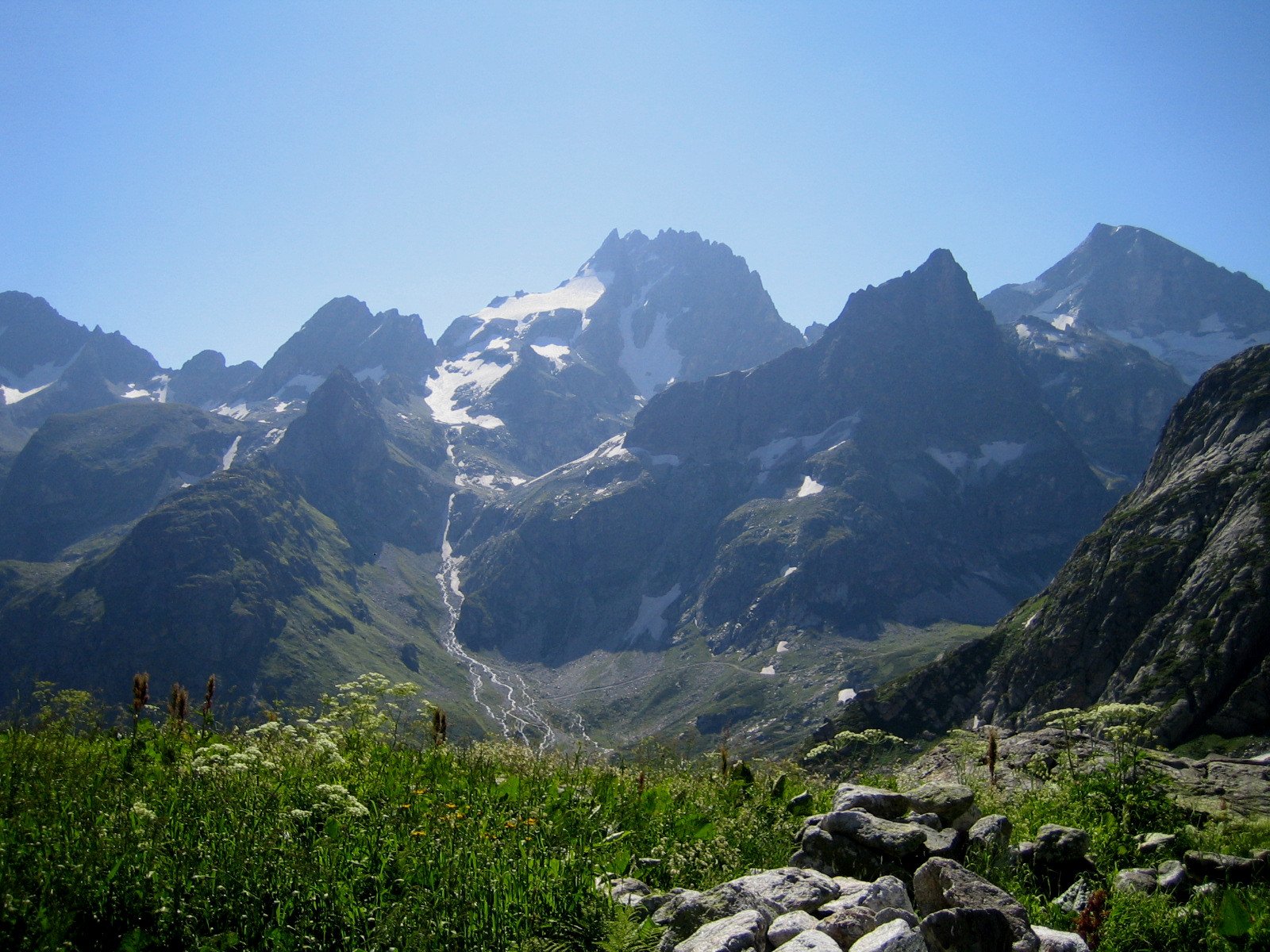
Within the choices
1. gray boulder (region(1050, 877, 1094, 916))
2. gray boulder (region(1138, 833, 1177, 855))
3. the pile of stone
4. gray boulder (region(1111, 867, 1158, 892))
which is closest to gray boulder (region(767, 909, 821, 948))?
the pile of stone

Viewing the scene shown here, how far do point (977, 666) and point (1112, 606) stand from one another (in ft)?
109

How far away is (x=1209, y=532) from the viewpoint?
458ft

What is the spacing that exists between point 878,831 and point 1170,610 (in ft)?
491

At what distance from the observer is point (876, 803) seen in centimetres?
1116

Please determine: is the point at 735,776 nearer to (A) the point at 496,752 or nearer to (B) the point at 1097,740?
(A) the point at 496,752

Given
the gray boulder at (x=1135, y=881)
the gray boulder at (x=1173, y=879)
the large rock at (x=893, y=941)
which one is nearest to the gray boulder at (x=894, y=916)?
the large rock at (x=893, y=941)

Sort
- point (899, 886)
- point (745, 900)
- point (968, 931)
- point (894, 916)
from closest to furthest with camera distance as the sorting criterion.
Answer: point (968, 931)
point (894, 916)
point (745, 900)
point (899, 886)

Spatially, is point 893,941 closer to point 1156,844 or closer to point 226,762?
point 1156,844

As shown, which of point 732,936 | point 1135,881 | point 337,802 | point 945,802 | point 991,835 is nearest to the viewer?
point 732,936

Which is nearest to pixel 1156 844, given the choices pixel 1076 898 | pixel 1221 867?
pixel 1221 867

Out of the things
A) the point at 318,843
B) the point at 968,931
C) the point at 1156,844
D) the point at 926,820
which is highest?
the point at 318,843

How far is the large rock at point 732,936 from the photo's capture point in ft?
22.3

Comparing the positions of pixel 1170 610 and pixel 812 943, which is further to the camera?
pixel 1170 610

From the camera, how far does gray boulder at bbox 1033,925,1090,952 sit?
7191 mm
